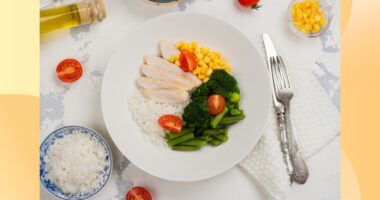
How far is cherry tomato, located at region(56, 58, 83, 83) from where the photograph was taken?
261 centimetres

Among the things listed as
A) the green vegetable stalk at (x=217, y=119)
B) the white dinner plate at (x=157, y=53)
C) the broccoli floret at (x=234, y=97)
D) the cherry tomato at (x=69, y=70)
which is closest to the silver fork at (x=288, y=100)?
the white dinner plate at (x=157, y=53)

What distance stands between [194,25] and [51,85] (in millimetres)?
908

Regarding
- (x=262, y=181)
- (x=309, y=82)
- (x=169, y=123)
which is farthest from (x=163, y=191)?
(x=309, y=82)

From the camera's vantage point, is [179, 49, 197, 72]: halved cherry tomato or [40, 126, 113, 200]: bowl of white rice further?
[179, 49, 197, 72]: halved cherry tomato

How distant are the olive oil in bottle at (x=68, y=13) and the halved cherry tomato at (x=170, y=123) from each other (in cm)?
71

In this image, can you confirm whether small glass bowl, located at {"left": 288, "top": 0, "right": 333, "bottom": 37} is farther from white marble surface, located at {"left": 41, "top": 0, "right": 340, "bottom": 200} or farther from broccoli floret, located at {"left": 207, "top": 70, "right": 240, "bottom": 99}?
broccoli floret, located at {"left": 207, "top": 70, "right": 240, "bottom": 99}

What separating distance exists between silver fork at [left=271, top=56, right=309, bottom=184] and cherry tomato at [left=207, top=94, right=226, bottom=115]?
358 millimetres

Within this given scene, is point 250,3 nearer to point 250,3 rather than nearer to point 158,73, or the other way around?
point 250,3

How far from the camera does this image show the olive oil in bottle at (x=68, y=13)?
259cm

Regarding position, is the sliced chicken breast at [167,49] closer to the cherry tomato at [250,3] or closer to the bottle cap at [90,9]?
the bottle cap at [90,9]

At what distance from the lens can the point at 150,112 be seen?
2.57 meters

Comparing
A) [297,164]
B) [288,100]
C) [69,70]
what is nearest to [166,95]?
[69,70]

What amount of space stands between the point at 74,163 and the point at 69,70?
21.8 inches

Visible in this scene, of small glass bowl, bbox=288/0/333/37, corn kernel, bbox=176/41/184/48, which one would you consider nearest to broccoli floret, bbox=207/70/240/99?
corn kernel, bbox=176/41/184/48
